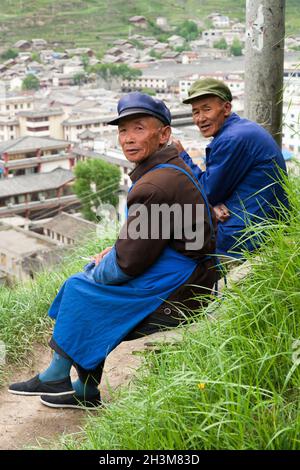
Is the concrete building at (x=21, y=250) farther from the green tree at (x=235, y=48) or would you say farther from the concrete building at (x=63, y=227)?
the green tree at (x=235, y=48)

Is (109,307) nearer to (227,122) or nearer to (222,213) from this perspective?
(222,213)

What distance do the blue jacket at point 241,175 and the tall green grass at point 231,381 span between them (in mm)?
388

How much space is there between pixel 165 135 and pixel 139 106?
10 centimetres

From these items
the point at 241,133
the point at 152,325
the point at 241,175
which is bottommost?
the point at 152,325

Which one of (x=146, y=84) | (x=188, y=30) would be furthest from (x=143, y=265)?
(x=188, y=30)

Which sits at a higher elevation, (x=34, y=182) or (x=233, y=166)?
(x=233, y=166)

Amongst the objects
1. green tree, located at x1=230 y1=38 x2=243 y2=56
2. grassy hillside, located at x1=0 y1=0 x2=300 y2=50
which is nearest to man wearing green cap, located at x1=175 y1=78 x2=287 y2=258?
grassy hillside, located at x1=0 y1=0 x2=300 y2=50

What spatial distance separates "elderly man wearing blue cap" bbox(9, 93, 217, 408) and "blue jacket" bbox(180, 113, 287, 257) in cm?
32

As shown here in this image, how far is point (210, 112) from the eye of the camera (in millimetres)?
2016

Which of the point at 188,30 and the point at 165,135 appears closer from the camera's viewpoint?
the point at 165,135

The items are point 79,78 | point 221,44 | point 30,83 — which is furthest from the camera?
point 221,44

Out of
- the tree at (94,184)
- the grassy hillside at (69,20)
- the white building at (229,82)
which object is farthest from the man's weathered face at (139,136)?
the grassy hillside at (69,20)

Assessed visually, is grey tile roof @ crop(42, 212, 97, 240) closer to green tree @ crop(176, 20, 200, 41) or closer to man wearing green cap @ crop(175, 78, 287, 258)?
man wearing green cap @ crop(175, 78, 287, 258)
